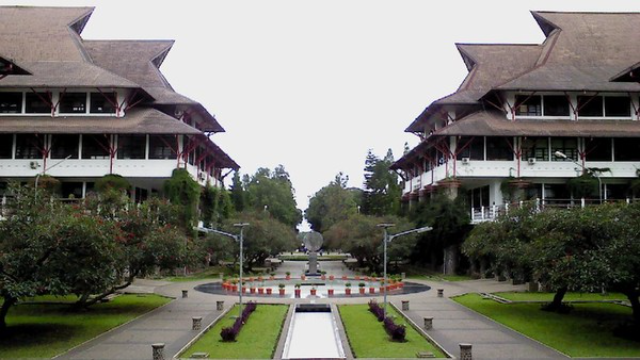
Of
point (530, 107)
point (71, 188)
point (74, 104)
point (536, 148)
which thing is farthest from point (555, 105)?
point (71, 188)

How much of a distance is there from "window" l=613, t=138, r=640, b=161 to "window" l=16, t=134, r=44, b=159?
137 feet

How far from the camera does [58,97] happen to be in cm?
4516

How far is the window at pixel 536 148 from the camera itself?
4378cm

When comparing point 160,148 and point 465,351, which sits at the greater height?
point 160,148

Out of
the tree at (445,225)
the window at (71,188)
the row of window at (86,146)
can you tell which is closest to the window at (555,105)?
the tree at (445,225)

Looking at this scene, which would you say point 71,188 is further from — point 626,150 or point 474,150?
point 626,150

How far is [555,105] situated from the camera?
1809 inches

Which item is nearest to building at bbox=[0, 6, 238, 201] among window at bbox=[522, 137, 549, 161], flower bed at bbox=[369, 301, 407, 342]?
window at bbox=[522, 137, 549, 161]

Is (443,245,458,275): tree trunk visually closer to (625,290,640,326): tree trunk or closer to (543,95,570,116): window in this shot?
(543,95,570,116): window

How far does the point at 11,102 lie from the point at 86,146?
7476 mm

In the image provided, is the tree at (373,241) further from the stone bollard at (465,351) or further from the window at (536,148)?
the stone bollard at (465,351)

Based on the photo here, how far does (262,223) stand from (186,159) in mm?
8271

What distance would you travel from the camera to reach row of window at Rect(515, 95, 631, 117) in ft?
150

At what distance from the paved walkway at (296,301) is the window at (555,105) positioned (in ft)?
64.8
